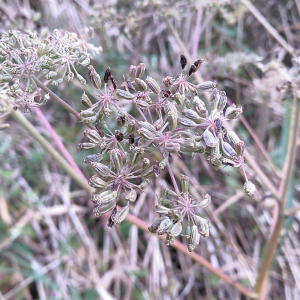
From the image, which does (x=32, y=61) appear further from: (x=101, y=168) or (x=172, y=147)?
(x=172, y=147)

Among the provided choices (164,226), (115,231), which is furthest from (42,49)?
(115,231)

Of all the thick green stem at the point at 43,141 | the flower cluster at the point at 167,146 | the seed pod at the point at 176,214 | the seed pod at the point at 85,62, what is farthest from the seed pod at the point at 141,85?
the thick green stem at the point at 43,141

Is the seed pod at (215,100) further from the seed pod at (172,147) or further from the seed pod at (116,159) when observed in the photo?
the seed pod at (116,159)

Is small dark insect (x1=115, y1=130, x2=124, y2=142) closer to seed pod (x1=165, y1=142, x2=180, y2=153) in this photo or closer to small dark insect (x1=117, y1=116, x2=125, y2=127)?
small dark insect (x1=117, y1=116, x2=125, y2=127)

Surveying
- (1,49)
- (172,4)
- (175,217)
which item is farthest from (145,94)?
(172,4)

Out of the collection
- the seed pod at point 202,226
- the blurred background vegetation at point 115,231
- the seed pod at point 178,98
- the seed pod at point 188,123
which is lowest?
the blurred background vegetation at point 115,231

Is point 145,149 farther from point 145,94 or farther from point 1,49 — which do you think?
point 1,49

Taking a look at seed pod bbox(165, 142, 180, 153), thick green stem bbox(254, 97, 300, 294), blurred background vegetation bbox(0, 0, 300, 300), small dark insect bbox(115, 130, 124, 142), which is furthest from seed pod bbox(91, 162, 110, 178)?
blurred background vegetation bbox(0, 0, 300, 300)

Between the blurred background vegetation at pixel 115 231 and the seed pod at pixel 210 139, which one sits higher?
the seed pod at pixel 210 139
